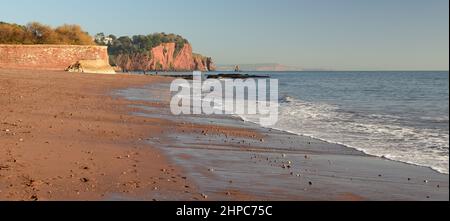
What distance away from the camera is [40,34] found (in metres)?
69.0

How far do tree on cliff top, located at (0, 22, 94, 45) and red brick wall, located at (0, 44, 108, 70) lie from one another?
746cm

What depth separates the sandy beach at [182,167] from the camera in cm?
567

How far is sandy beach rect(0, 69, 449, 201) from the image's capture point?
5.67 metres

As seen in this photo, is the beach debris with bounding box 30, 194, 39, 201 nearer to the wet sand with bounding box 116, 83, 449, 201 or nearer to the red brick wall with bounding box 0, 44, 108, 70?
the wet sand with bounding box 116, 83, 449, 201

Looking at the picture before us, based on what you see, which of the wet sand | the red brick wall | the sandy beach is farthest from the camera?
the red brick wall

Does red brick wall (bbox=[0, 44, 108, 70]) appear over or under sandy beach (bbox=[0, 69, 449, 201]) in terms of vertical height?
over

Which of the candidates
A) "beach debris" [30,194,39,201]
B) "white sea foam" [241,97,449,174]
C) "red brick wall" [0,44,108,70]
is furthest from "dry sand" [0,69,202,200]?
"red brick wall" [0,44,108,70]

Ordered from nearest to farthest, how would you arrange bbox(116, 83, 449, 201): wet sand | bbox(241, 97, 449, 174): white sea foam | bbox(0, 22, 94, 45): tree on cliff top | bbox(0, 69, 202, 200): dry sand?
bbox(0, 69, 202, 200): dry sand < bbox(116, 83, 449, 201): wet sand < bbox(241, 97, 449, 174): white sea foam < bbox(0, 22, 94, 45): tree on cliff top

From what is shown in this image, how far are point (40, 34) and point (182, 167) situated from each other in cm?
6839

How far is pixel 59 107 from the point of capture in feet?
48.4

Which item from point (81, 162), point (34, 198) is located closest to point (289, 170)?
point (81, 162)
